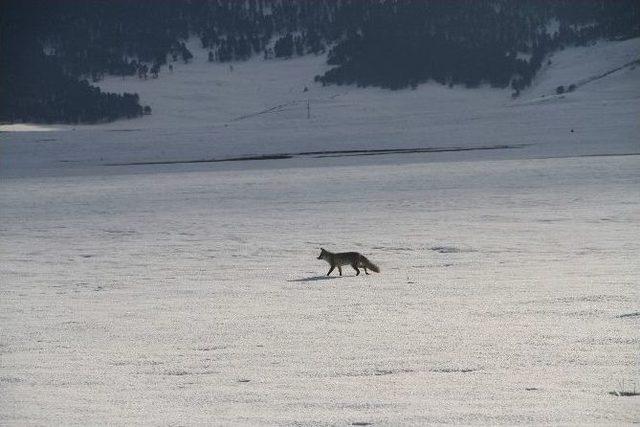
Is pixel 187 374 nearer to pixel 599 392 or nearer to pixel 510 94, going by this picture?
pixel 599 392

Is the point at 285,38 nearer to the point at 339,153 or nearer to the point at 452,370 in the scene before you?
the point at 339,153

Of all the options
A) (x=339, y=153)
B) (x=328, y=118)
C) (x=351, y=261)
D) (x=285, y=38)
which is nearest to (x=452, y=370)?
(x=351, y=261)

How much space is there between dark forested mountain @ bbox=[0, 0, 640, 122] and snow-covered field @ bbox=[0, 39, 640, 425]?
79.6 meters

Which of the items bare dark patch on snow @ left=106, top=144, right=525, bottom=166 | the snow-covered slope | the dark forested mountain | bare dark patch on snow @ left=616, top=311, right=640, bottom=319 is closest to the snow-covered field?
bare dark patch on snow @ left=616, top=311, right=640, bottom=319

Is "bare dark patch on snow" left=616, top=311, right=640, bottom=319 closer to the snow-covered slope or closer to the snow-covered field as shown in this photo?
the snow-covered field

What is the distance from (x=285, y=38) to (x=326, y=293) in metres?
130

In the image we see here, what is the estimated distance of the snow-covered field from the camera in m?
7.67

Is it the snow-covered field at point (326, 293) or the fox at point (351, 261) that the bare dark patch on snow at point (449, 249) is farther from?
the fox at point (351, 261)

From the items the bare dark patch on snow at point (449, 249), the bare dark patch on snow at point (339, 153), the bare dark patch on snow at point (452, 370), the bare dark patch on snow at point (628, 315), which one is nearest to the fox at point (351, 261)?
the bare dark patch on snow at point (449, 249)

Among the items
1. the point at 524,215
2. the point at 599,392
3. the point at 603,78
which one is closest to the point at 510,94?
the point at 603,78

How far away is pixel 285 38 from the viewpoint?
461 ft

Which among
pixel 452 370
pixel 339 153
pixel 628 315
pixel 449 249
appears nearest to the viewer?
pixel 452 370

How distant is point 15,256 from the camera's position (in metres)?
19.1

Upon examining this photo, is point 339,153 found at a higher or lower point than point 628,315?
lower
